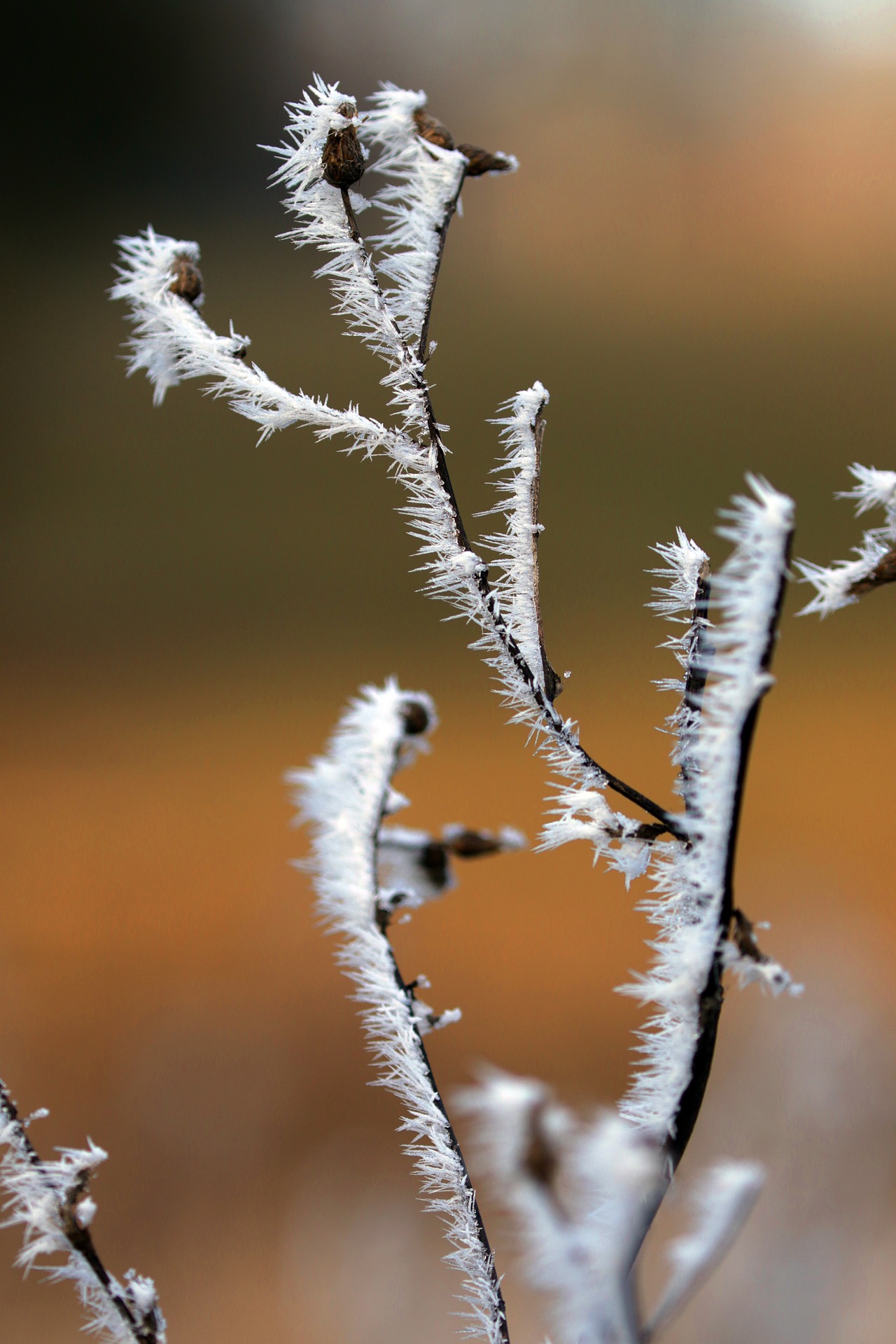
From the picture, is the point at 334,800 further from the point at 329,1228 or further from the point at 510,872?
the point at 510,872

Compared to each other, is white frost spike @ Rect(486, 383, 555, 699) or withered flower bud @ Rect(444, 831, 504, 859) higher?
white frost spike @ Rect(486, 383, 555, 699)

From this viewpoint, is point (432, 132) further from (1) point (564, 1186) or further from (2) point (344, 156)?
(1) point (564, 1186)

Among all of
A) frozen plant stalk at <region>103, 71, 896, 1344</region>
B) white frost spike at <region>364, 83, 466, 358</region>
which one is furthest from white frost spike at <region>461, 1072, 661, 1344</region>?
white frost spike at <region>364, 83, 466, 358</region>

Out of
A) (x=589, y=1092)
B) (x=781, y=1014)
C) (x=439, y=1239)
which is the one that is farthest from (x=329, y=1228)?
(x=781, y=1014)

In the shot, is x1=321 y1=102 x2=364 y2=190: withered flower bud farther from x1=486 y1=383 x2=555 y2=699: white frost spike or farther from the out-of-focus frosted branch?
the out-of-focus frosted branch

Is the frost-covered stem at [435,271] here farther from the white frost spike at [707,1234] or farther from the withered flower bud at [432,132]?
the white frost spike at [707,1234]

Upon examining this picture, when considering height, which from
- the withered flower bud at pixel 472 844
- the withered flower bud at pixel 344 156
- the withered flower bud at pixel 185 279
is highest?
the withered flower bud at pixel 344 156

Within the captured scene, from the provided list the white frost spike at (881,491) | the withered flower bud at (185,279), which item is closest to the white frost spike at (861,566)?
the white frost spike at (881,491)
